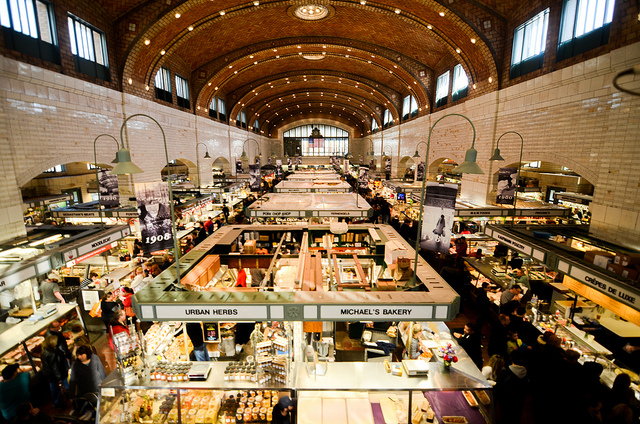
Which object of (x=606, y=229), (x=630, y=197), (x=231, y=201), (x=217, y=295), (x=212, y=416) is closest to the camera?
(x=217, y=295)

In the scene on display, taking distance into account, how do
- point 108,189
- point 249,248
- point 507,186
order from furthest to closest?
point 108,189 < point 507,186 < point 249,248

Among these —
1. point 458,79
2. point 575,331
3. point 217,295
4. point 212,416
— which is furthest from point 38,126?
point 458,79

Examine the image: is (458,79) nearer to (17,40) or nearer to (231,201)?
(231,201)

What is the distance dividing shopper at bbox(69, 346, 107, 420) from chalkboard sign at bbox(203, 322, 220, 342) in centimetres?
171

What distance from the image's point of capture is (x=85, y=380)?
16.3 feet

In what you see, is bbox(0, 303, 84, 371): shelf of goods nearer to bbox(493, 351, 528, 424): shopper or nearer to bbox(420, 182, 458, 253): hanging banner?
bbox(420, 182, 458, 253): hanging banner

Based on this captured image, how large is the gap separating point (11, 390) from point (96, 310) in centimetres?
→ 297

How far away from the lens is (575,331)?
20.1ft

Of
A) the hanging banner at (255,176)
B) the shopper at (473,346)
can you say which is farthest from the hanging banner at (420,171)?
the shopper at (473,346)

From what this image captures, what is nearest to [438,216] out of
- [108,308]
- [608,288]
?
[608,288]

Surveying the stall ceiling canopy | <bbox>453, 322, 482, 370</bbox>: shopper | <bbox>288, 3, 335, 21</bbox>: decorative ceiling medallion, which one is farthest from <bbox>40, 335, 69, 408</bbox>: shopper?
<bbox>288, 3, 335, 21</bbox>: decorative ceiling medallion

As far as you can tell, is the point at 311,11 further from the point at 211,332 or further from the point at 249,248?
the point at 211,332

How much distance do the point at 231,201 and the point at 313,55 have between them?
11741 millimetres

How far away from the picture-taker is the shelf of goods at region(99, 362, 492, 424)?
408 cm
